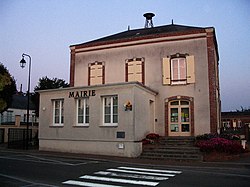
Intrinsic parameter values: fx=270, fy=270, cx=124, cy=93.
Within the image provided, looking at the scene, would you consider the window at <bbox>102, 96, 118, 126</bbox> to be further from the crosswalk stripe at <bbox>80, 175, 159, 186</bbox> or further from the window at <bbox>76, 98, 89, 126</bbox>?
the crosswalk stripe at <bbox>80, 175, 159, 186</bbox>

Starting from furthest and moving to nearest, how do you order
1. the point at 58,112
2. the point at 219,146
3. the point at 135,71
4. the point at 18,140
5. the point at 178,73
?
the point at 18,140 < the point at 135,71 < the point at 178,73 < the point at 58,112 < the point at 219,146

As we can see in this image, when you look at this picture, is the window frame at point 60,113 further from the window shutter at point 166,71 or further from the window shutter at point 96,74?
the window shutter at point 166,71

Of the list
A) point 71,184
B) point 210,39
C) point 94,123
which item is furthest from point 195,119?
point 71,184

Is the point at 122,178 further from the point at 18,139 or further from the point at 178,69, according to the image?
the point at 18,139

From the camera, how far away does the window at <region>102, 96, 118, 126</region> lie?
1634 centimetres

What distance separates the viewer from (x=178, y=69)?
1988 centimetres

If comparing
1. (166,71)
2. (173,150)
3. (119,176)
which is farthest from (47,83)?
(119,176)

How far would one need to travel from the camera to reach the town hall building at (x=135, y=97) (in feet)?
52.5

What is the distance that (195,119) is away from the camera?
18.6 m

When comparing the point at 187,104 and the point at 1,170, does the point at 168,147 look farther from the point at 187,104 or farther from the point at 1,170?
the point at 1,170

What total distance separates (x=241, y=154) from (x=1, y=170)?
12.1m

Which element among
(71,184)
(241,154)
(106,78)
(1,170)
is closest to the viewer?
(71,184)

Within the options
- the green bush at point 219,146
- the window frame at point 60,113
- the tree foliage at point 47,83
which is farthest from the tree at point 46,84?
the green bush at point 219,146

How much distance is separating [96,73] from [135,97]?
24.9ft
